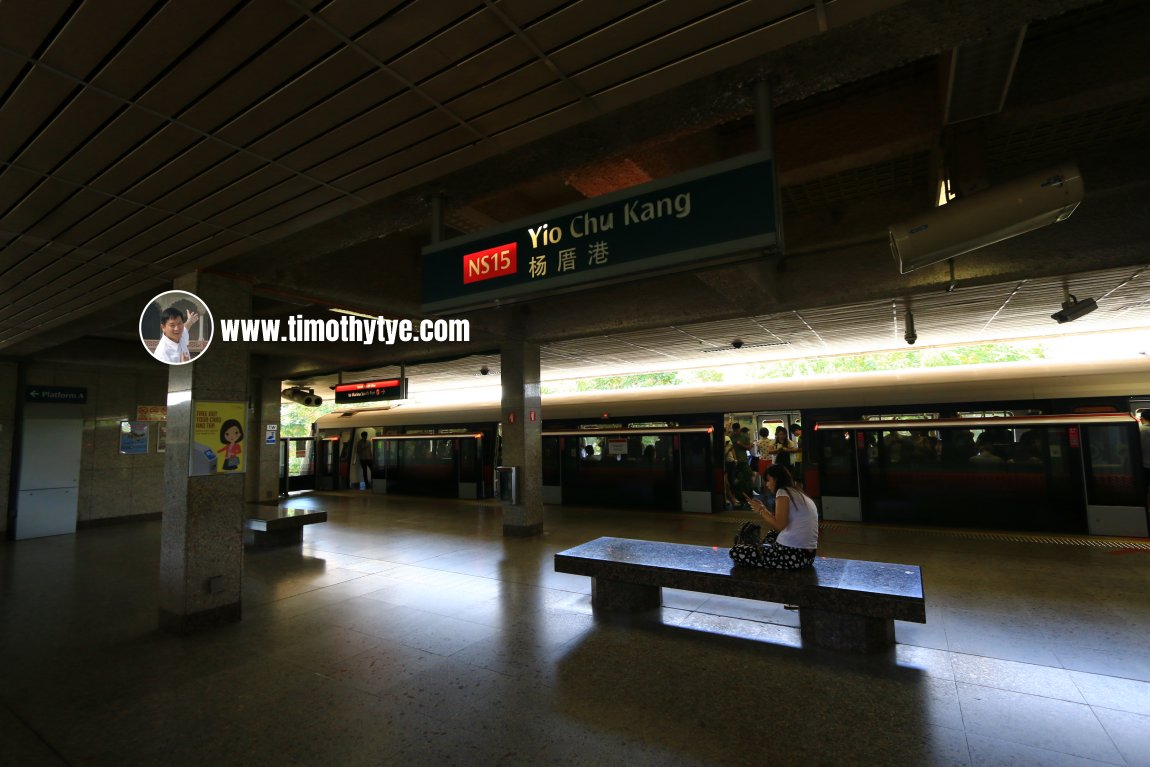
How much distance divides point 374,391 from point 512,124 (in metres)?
9.93

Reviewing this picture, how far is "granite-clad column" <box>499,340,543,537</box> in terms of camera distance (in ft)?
30.7

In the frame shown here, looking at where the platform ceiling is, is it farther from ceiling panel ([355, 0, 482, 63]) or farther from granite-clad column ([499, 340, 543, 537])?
granite-clad column ([499, 340, 543, 537])

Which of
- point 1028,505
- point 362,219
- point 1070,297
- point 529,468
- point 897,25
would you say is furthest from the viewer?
point 529,468

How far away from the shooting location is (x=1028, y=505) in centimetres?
871

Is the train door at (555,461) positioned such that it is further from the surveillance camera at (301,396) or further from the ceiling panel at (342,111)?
the ceiling panel at (342,111)

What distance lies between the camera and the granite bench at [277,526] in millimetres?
8789

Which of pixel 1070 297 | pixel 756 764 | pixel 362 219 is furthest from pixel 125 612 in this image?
pixel 1070 297

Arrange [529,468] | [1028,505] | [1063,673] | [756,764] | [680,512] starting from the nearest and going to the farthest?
[756,764] < [1063,673] < [1028,505] < [529,468] < [680,512]

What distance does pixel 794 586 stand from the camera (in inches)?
165

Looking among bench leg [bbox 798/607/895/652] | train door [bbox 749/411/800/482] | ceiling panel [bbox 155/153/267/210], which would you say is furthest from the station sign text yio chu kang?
train door [bbox 749/411/800/482]

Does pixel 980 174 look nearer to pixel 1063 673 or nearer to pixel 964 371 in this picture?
pixel 1063 673

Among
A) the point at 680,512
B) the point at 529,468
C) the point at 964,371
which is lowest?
the point at 680,512

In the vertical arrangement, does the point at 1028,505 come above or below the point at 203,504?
below

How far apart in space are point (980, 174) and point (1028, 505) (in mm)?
7407
